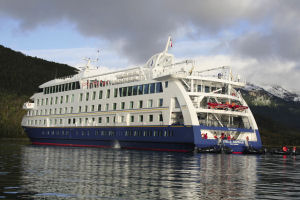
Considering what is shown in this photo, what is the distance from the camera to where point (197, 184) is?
13852 millimetres

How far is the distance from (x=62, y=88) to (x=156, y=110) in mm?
20729

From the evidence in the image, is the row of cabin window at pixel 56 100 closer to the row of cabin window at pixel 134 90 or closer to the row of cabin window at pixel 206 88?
the row of cabin window at pixel 134 90

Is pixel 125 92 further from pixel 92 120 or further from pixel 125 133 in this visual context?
pixel 92 120

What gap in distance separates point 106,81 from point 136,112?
32.4ft

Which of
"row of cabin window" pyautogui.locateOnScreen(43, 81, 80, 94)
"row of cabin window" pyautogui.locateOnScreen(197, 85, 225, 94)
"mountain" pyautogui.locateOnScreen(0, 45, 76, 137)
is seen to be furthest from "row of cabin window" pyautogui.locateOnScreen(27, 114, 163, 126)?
"mountain" pyautogui.locateOnScreen(0, 45, 76, 137)

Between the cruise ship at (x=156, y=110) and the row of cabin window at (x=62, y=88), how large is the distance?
147 mm

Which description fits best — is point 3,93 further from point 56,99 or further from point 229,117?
point 229,117

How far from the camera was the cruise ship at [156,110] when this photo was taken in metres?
40.4

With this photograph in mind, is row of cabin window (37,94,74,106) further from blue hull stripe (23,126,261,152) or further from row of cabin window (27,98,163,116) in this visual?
blue hull stripe (23,126,261,152)

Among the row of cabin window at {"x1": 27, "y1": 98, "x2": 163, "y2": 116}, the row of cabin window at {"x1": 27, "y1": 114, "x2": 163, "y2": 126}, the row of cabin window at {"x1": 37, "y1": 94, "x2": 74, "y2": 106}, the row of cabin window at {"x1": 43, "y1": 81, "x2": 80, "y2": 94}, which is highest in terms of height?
the row of cabin window at {"x1": 43, "y1": 81, "x2": 80, "y2": 94}

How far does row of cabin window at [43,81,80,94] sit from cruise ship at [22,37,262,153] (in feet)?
0.48

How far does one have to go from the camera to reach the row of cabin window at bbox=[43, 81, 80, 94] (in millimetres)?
56475

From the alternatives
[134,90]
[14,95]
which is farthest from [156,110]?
[14,95]

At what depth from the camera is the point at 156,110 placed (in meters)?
43.6
